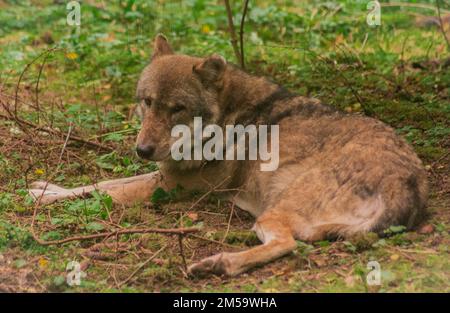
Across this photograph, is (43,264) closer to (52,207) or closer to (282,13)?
(52,207)

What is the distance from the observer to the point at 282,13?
38.8 feet

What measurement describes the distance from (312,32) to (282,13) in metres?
0.83

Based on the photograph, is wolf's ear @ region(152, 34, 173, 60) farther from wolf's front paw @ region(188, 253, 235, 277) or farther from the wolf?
wolf's front paw @ region(188, 253, 235, 277)

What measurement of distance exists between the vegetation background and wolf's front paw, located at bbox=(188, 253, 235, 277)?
0.06 meters

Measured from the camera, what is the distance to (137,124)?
8234 millimetres

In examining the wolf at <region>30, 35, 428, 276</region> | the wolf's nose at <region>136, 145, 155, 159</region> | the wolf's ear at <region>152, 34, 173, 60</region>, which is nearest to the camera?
the wolf at <region>30, 35, 428, 276</region>

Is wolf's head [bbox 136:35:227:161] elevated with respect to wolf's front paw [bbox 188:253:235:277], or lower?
elevated

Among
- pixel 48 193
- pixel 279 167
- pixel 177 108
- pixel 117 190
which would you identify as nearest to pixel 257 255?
pixel 279 167

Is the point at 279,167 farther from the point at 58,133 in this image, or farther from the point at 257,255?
the point at 58,133

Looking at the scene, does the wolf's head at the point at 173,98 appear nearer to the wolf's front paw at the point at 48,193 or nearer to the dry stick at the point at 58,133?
the wolf's front paw at the point at 48,193

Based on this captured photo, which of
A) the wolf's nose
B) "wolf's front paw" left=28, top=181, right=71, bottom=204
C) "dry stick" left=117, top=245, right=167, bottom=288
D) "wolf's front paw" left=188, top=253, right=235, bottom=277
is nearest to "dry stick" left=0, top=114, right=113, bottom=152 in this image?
"wolf's front paw" left=28, top=181, right=71, bottom=204

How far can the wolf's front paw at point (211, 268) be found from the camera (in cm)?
496

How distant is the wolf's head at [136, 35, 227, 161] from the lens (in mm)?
6273

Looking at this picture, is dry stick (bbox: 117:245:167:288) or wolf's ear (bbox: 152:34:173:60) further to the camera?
wolf's ear (bbox: 152:34:173:60)
